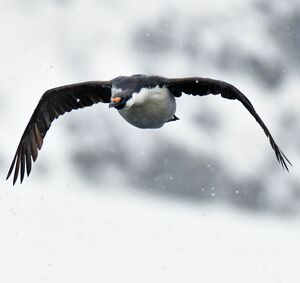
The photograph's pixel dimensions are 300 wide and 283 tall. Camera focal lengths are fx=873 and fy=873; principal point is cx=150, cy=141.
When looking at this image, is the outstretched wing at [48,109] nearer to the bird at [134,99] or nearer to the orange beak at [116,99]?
the bird at [134,99]

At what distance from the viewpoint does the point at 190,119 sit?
4244 cm

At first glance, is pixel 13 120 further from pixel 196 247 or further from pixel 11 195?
pixel 196 247

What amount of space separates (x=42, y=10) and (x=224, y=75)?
1356 centimetres

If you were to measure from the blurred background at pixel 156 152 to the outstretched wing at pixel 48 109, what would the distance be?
187 inches

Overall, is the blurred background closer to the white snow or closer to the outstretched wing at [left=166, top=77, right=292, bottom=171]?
the white snow

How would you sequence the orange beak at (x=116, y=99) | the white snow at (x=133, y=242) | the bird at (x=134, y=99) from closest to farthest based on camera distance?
1. the orange beak at (x=116, y=99)
2. the bird at (x=134, y=99)
3. the white snow at (x=133, y=242)

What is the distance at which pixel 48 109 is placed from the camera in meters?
11.4

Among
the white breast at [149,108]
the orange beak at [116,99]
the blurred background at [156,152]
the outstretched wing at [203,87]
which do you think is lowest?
the orange beak at [116,99]

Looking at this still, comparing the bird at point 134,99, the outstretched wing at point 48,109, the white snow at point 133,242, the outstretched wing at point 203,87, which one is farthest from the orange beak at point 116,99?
the white snow at point 133,242

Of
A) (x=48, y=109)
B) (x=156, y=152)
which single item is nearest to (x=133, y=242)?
(x=48, y=109)

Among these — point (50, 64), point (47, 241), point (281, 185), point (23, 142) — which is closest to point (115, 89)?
point (23, 142)

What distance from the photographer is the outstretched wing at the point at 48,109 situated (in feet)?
37.2

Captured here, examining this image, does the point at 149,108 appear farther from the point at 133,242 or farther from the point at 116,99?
the point at 133,242

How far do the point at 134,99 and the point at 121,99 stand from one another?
33cm
